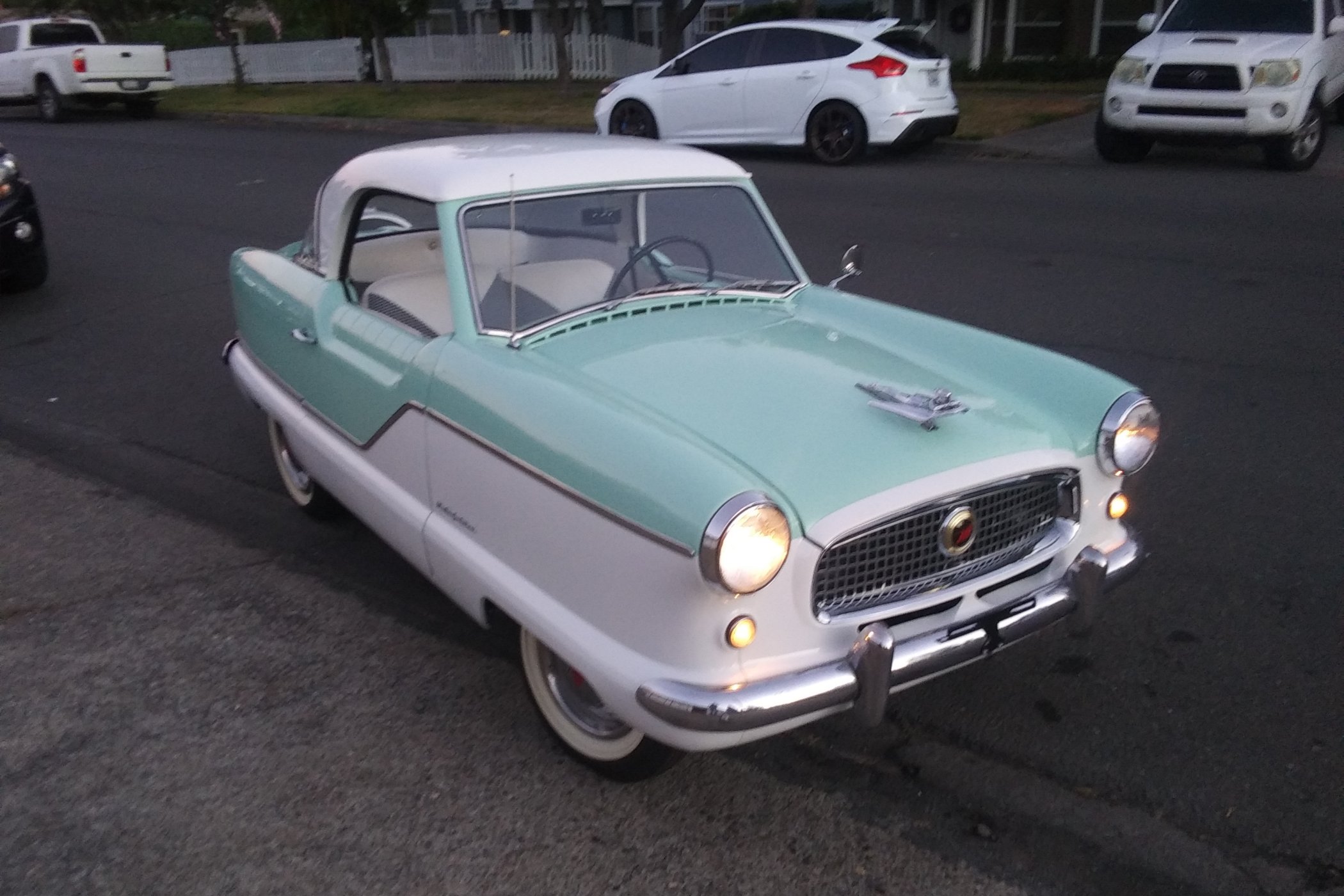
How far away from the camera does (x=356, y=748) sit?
3.32m

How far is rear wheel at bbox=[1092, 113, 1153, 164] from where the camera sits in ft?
40.5

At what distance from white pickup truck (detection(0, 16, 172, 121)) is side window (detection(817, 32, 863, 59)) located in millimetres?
15802

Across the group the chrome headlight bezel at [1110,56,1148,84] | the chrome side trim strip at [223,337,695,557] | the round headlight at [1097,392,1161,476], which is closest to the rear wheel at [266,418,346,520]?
the chrome side trim strip at [223,337,695,557]

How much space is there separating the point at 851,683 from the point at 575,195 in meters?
1.93

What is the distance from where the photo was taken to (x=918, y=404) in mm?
3031

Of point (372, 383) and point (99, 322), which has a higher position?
point (372, 383)

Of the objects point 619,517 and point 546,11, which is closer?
point 619,517

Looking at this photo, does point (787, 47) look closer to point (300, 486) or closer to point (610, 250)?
point (300, 486)

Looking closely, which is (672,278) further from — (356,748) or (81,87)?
(81,87)

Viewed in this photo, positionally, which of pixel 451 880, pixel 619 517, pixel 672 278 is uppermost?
pixel 672 278

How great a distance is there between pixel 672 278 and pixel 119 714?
2242 mm

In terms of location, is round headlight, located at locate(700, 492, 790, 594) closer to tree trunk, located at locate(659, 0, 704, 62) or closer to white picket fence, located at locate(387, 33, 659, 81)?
tree trunk, located at locate(659, 0, 704, 62)

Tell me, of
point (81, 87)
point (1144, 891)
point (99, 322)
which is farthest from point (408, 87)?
point (1144, 891)

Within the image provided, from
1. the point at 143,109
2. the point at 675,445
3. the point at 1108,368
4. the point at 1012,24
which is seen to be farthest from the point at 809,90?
the point at 143,109
